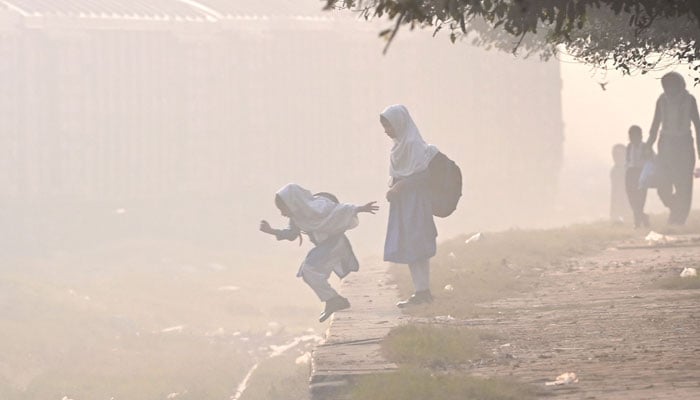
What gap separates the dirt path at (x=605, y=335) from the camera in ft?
27.2

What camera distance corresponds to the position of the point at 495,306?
12344mm

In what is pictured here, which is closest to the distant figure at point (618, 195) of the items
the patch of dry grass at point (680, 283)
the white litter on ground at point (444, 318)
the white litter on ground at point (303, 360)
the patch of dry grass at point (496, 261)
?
the patch of dry grass at point (496, 261)

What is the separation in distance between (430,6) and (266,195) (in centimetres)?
2300

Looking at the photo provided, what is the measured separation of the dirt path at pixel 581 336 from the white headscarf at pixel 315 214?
775mm

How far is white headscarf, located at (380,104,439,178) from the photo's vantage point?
12438 mm

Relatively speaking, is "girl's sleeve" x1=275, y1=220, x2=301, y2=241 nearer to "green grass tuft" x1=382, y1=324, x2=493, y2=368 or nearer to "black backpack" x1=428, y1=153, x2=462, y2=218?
"black backpack" x1=428, y1=153, x2=462, y2=218

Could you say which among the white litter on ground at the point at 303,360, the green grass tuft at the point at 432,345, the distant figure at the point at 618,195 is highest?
the green grass tuft at the point at 432,345

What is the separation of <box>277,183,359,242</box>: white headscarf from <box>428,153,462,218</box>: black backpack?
83 cm

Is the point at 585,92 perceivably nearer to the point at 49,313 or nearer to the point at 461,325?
the point at 49,313

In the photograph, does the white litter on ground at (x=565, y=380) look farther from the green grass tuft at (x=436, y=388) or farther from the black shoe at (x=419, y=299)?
the black shoe at (x=419, y=299)

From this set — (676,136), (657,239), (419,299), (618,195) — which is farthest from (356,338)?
(618,195)

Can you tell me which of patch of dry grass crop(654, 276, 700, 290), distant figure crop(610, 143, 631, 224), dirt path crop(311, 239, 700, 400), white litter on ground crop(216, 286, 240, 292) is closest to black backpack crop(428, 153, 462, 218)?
dirt path crop(311, 239, 700, 400)

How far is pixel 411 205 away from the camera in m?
12.5

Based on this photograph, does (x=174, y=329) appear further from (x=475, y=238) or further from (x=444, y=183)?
(x=444, y=183)
